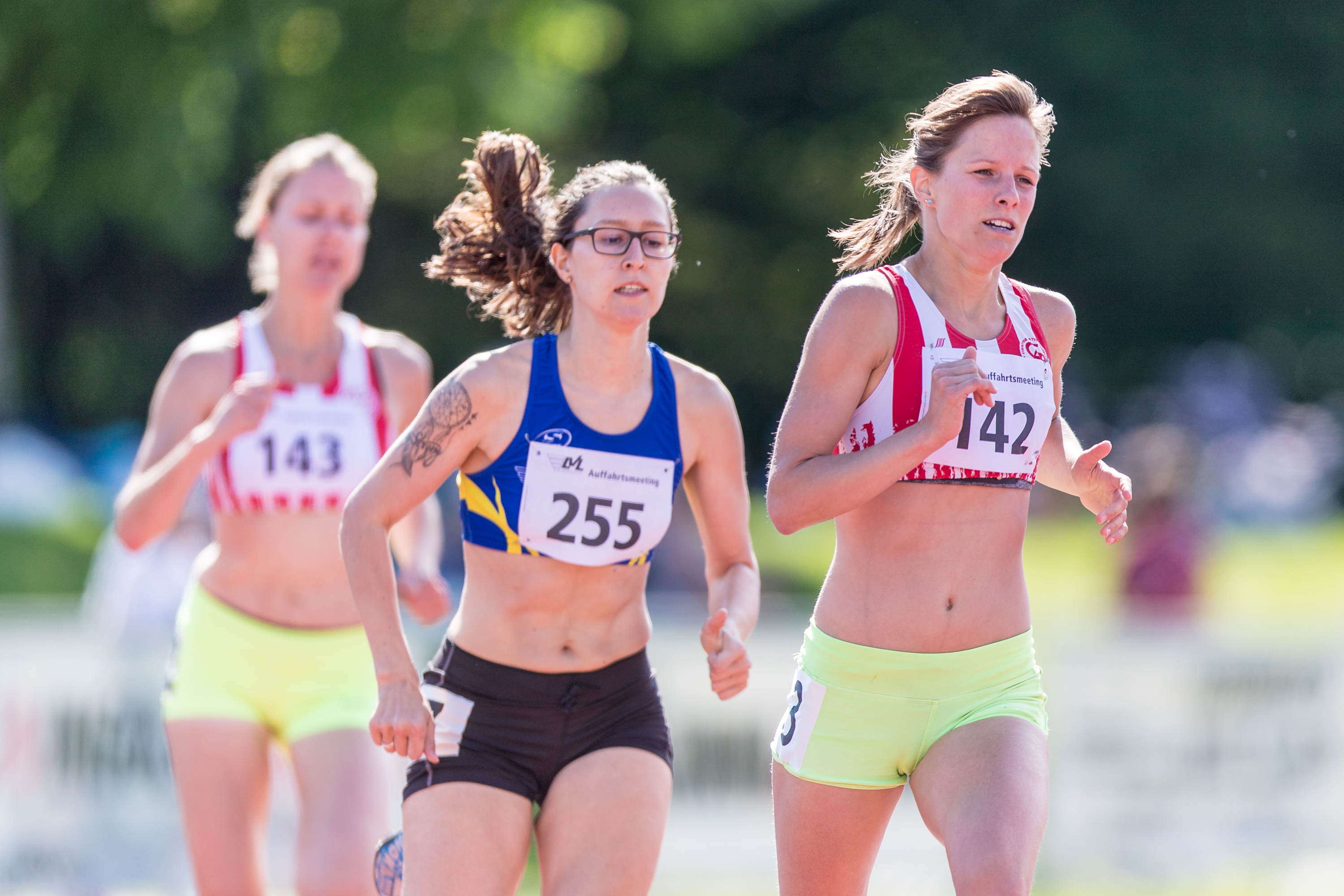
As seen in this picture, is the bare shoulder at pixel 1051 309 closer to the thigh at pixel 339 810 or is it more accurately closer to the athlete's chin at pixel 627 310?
the athlete's chin at pixel 627 310

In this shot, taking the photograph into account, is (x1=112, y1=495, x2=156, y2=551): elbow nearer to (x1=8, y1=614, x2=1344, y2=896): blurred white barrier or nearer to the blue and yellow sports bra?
the blue and yellow sports bra

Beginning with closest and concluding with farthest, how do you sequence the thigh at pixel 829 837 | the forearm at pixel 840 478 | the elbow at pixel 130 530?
the forearm at pixel 840 478, the thigh at pixel 829 837, the elbow at pixel 130 530

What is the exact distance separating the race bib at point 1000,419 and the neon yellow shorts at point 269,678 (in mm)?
1920

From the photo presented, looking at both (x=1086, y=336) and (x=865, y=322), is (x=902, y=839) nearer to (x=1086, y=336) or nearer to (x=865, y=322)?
(x=865, y=322)

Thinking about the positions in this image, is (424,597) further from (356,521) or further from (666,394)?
(666,394)

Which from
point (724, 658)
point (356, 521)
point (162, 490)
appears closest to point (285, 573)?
point (162, 490)

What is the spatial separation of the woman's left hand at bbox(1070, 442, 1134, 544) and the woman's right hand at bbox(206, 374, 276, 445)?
2196 mm

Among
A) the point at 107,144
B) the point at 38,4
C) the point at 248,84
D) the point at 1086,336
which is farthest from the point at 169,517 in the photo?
the point at 1086,336

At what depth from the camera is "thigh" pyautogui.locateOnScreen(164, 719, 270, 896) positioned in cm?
431

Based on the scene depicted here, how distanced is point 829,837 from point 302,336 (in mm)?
2364

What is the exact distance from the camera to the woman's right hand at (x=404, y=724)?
11.1 ft

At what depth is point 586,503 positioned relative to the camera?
3637mm

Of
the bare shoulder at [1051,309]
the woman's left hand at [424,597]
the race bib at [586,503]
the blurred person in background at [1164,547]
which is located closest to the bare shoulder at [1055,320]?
the bare shoulder at [1051,309]

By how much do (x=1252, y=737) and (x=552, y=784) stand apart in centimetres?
576
